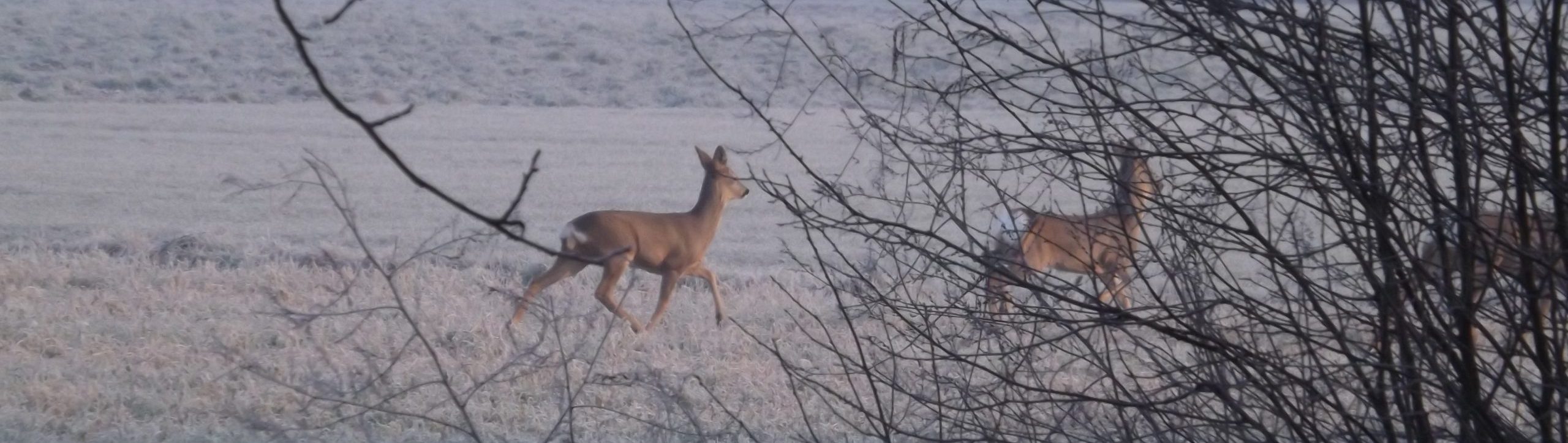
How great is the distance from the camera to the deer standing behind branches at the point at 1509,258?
97.2 inches

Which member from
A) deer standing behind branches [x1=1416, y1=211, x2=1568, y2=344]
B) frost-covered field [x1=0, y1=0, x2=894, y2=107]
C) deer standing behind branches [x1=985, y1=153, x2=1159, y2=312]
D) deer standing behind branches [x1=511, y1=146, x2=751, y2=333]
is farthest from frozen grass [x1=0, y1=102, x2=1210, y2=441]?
frost-covered field [x1=0, y1=0, x2=894, y2=107]

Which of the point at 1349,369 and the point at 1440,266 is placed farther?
the point at 1349,369

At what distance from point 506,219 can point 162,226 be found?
11313mm

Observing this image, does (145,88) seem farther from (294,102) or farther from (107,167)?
(107,167)

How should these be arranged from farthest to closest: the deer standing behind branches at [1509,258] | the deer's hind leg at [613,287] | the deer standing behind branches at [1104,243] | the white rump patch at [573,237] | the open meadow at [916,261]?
the white rump patch at [573,237]
the deer's hind leg at [613,287]
the deer standing behind branches at [1104,243]
the open meadow at [916,261]
the deer standing behind branches at [1509,258]

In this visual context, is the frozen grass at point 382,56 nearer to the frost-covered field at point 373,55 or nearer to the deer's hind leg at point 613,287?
the frost-covered field at point 373,55

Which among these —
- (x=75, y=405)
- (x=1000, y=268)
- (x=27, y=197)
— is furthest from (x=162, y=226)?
(x=1000, y=268)

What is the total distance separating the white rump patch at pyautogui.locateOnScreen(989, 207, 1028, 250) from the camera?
3554 mm

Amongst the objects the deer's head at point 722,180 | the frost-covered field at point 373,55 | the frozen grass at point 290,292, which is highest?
the frost-covered field at point 373,55

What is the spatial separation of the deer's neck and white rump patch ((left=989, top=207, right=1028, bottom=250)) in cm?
235

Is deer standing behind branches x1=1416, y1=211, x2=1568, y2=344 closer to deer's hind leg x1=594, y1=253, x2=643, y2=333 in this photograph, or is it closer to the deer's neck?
deer's hind leg x1=594, y1=253, x2=643, y2=333

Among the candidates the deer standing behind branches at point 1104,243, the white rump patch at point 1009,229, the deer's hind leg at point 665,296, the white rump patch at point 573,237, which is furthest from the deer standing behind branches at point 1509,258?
the white rump patch at point 573,237

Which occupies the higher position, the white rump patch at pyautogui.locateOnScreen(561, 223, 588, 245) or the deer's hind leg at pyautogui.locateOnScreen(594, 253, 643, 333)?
the white rump patch at pyautogui.locateOnScreen(561, 223, 588, 245)

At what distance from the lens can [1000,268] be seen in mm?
2953
